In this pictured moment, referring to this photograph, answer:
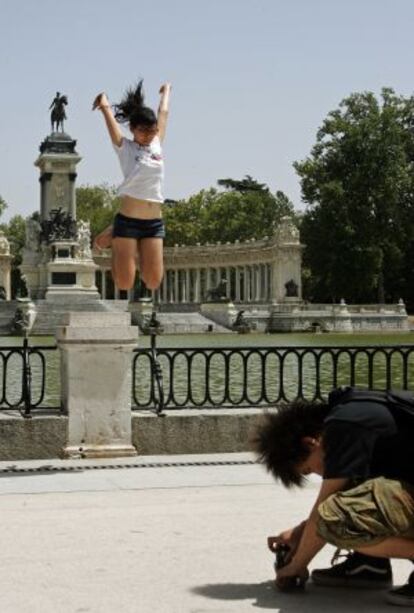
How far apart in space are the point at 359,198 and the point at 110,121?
7533cm

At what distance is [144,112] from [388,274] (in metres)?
80.5

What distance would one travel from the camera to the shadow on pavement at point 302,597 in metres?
5.70

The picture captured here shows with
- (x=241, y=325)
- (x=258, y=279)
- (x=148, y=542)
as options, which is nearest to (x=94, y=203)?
(x=258, y=279)

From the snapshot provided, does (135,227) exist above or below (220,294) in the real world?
above

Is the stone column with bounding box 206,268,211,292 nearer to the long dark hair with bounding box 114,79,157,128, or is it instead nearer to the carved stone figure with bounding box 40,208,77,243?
the carved stone figure with bounding box 40,208,77,243

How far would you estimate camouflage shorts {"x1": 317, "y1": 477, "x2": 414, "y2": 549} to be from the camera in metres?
5.46

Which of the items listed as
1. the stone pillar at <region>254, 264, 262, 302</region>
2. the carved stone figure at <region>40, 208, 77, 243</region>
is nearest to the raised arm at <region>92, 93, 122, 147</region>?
the carved stone figure at <region>40, 208, 77, 243</region>

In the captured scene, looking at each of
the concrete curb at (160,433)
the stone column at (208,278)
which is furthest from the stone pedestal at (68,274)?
the concrete curb at (160,433)

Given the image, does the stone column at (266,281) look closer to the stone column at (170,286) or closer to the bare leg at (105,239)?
the stone column at (170,286)

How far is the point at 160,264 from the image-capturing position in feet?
34.6

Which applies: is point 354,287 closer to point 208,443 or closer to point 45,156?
point 45,156

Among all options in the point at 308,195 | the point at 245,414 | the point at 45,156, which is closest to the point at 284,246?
the point at 308,195

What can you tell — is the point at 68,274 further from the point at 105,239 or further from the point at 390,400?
the point at 390,400

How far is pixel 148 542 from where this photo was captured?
7289mm
